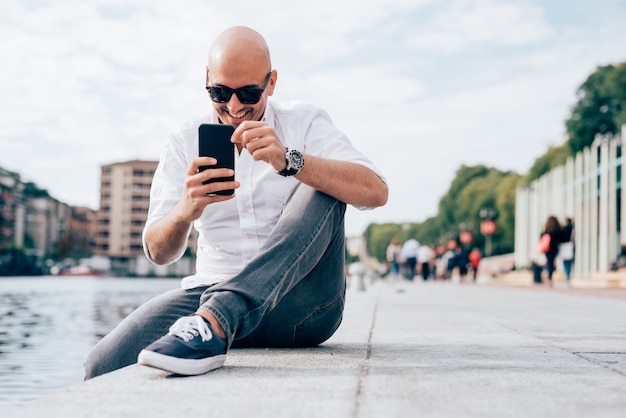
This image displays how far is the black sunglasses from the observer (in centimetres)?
341

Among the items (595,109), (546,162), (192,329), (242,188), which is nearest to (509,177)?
(546,162)

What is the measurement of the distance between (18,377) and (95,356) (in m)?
4.63

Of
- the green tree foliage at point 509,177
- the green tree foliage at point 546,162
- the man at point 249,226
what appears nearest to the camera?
the man at point 249,226

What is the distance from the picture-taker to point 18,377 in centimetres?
806

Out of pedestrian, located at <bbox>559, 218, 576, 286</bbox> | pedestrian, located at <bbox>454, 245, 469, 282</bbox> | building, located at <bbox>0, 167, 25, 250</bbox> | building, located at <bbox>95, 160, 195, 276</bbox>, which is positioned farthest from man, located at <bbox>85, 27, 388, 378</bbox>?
building, located at <bbox>95, 160, 195, 276</bbox>

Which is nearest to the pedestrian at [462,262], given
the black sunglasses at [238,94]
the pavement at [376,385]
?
the pavement at [376,385]

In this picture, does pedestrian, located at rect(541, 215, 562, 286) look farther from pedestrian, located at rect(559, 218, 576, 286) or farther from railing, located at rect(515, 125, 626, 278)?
railing, located at rect(515, 125, 626, 278)

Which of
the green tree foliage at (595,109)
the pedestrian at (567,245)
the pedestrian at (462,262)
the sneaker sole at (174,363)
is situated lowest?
the pedestrian at (462,262)

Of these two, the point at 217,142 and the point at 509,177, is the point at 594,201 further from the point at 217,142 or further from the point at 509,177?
the point at 509,177

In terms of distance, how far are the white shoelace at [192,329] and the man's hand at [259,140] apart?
Result: 0.66 m

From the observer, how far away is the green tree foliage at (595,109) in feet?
168

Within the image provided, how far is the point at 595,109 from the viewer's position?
53.4 meters

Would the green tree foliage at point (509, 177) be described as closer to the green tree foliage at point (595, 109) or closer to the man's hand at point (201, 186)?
the green tree foliage at point (595, 109)

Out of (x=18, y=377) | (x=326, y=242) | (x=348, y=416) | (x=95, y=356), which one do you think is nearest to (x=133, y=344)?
(x=95, y=356)
